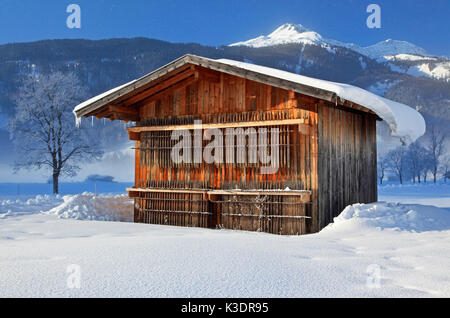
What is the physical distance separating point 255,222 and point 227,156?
1941mm

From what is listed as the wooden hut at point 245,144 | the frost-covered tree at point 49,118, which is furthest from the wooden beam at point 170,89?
the frost-covered tree at point 49,118

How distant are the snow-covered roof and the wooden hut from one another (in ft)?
0.09

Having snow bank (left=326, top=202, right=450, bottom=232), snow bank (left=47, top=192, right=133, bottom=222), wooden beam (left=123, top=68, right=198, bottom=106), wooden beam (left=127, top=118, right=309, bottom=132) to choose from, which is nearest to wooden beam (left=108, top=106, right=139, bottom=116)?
wooden beam (left=123, top=68, right=198, bottom=106)

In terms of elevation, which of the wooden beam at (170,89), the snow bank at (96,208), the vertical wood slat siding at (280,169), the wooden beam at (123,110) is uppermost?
the wooden beam at (170,89)

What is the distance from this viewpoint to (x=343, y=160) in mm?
11859

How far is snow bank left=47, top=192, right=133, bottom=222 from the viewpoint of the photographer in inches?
551

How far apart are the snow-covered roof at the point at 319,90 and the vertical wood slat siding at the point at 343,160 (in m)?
1.08

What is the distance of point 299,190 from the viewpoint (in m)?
10.6

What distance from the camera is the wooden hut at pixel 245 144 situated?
10.6 metres

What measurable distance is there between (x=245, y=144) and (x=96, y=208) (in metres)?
6.47

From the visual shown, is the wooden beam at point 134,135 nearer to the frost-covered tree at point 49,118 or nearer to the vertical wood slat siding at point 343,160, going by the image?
the vertical wood slat siding at point 343,160

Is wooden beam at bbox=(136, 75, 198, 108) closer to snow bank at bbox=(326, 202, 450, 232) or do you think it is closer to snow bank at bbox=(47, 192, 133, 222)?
snow bank at bbox=(47, 192, 133, 222)

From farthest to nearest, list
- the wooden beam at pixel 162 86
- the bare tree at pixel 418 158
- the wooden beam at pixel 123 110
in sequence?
1. the bare tree at pixel 418 158
2. the wooden beam at pixel 123 110
3. the wooden beam at pixel 162 86
